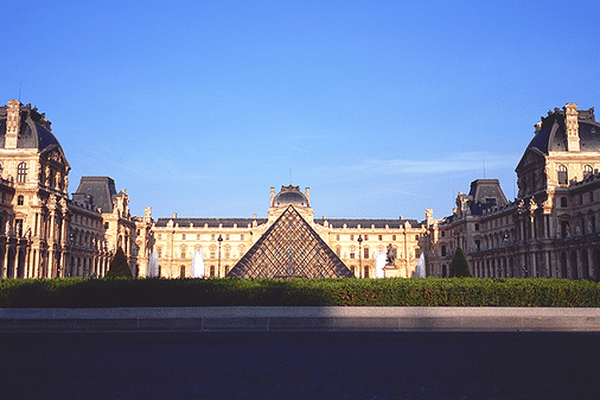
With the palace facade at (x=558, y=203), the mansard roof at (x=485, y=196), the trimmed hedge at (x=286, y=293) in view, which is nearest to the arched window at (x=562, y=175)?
the palace facade at (x=558, y=203)

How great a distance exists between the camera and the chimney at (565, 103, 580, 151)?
5309 centimetres

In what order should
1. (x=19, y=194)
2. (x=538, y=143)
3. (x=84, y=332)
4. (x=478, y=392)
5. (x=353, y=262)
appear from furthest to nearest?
(x=353, y=262), (x=538, y=143), (x=19, y=194), (x=84, y=332), (x=478, y=392)

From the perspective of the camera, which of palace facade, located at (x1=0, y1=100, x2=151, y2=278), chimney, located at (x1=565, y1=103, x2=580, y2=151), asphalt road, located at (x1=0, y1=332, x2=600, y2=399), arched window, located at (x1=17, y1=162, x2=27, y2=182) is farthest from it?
chimney, located at (x1=565, y1=103, x2=580, y2=151)

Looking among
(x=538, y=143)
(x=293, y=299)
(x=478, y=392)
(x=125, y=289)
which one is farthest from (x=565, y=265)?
(x=478, y=392)

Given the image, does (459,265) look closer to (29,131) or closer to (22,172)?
(22,172)

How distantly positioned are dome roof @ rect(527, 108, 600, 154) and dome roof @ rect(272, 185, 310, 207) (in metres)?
47.4

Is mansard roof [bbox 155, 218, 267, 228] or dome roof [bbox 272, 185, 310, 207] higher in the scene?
dome roof [bbox 272, 185, 310, 207]

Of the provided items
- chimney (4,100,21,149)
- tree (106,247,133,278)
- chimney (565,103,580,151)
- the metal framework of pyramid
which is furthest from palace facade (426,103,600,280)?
chimney (4,100,21,149)

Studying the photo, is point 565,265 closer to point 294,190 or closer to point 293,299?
point 293,299

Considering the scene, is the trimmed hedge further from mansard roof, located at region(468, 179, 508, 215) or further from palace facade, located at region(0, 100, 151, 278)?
mansard roof, located at region(468, 179, 508, 215)

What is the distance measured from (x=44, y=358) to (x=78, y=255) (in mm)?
55061

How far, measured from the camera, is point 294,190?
99438 millimetres

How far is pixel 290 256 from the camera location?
33.4 metres

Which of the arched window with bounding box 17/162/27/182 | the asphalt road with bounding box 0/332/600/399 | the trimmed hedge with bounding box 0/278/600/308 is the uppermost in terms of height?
the arched window with bounding box 17/162/27/182
